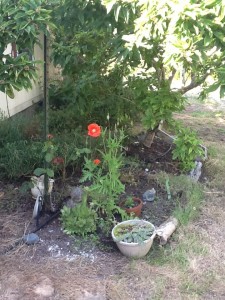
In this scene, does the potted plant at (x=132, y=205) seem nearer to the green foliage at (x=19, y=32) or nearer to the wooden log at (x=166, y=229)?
the wooden log at (x=166, y=229)

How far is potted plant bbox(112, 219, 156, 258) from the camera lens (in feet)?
9.52

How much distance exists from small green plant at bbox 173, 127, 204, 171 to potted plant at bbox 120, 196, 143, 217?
882 millimetres

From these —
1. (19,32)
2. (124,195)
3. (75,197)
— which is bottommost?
(124,195)

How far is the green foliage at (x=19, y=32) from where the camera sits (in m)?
2.47

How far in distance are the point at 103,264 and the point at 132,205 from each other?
0.76 metres

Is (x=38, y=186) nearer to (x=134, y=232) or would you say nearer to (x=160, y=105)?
(x=134, y=232)

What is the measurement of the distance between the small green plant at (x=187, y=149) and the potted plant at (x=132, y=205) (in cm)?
88

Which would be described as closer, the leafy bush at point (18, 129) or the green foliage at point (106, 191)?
the green foliage at point (106, 191)

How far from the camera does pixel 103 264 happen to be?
115 inches

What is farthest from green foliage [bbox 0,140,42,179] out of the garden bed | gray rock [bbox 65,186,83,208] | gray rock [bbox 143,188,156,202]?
gray rock [bbox 143,188,156,202]

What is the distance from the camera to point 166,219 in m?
3.46

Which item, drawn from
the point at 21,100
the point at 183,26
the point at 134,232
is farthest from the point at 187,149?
the point at 21,100

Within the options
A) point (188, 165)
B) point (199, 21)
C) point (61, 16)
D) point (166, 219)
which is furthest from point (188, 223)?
point (61, 16)

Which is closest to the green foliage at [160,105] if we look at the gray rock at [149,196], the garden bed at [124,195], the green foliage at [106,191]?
the garden bed at [124,195]
